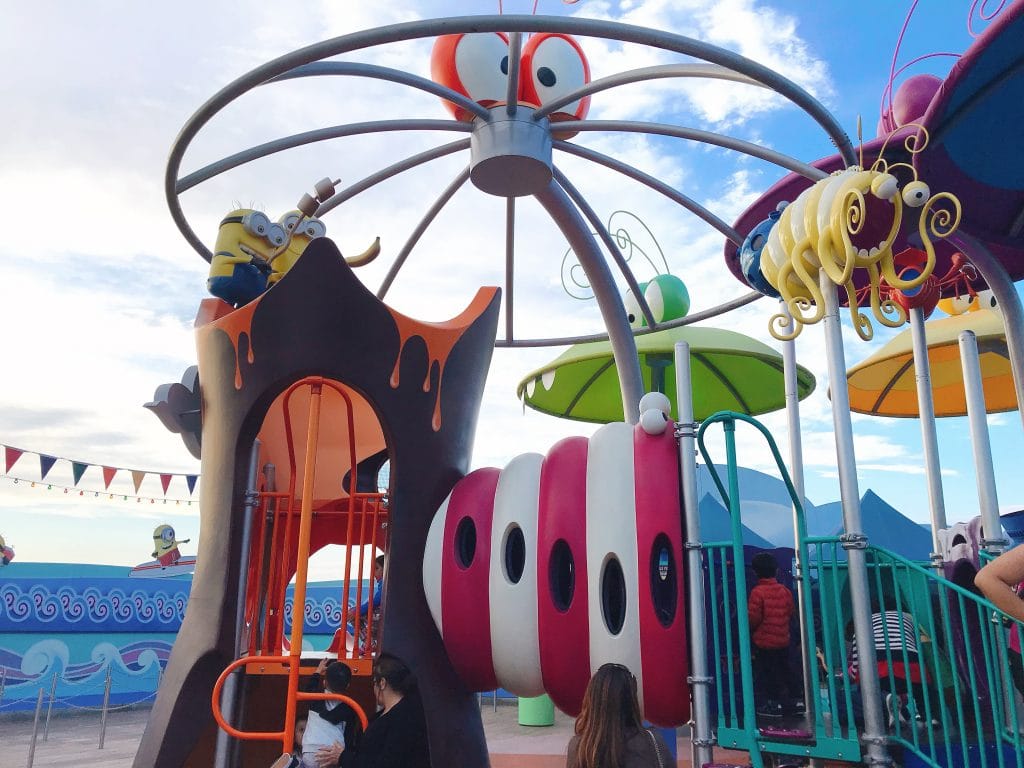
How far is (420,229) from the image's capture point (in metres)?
10.2

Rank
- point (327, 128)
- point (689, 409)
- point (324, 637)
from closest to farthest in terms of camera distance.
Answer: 1. point (689, 409)
2. point (327, 128)
3. point (324, 637)

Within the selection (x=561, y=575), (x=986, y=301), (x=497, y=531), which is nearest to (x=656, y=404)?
(x=561, y=575)

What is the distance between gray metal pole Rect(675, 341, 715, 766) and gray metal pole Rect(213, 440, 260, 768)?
3.39 m

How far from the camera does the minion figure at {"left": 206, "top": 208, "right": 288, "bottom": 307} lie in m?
7.37

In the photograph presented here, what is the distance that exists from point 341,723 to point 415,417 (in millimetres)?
2613

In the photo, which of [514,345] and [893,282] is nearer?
[893,282]

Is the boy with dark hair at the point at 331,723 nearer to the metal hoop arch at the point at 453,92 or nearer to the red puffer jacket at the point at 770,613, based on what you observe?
the red puffer jacket at the point at 770,613

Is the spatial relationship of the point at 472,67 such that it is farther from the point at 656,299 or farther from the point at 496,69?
the point at 656,299

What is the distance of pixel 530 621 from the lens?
20.2 ft

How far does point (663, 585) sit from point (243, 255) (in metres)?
4.55

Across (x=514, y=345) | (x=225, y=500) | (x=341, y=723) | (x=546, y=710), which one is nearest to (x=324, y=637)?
(x=546, y=710)

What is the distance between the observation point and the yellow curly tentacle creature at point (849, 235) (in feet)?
18.2

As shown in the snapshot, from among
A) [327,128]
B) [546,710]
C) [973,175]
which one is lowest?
[546,710]

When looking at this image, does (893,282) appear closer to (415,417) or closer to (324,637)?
(415,417)
